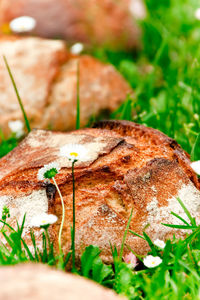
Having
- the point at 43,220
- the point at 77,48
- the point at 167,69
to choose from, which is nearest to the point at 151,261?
the point at 43,220

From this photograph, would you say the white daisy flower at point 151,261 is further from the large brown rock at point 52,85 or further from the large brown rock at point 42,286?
the large brown rock at point 52,85

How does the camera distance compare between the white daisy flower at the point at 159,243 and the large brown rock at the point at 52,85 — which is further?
the large brown rock at the point at 52,85

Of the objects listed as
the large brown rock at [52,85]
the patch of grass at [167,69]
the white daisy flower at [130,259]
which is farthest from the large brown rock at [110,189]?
the large brown rock at [52,85]

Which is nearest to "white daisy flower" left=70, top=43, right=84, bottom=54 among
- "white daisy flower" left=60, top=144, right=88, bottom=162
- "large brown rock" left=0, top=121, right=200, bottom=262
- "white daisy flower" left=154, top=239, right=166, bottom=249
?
"large brown rock" left=0, top=121, right=200, bottom=262

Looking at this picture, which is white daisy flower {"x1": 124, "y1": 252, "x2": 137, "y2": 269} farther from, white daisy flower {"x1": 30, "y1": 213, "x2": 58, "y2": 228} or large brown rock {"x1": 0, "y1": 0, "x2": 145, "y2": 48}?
large brown rock {"x1": 0, "y1": 0, "x2": 145, "y2": 48}

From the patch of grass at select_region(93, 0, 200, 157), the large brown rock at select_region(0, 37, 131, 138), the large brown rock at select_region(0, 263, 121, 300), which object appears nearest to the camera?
the large brown rock at select_region(0, 263, 121, 300)

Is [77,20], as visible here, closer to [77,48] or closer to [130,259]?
[77,48]
